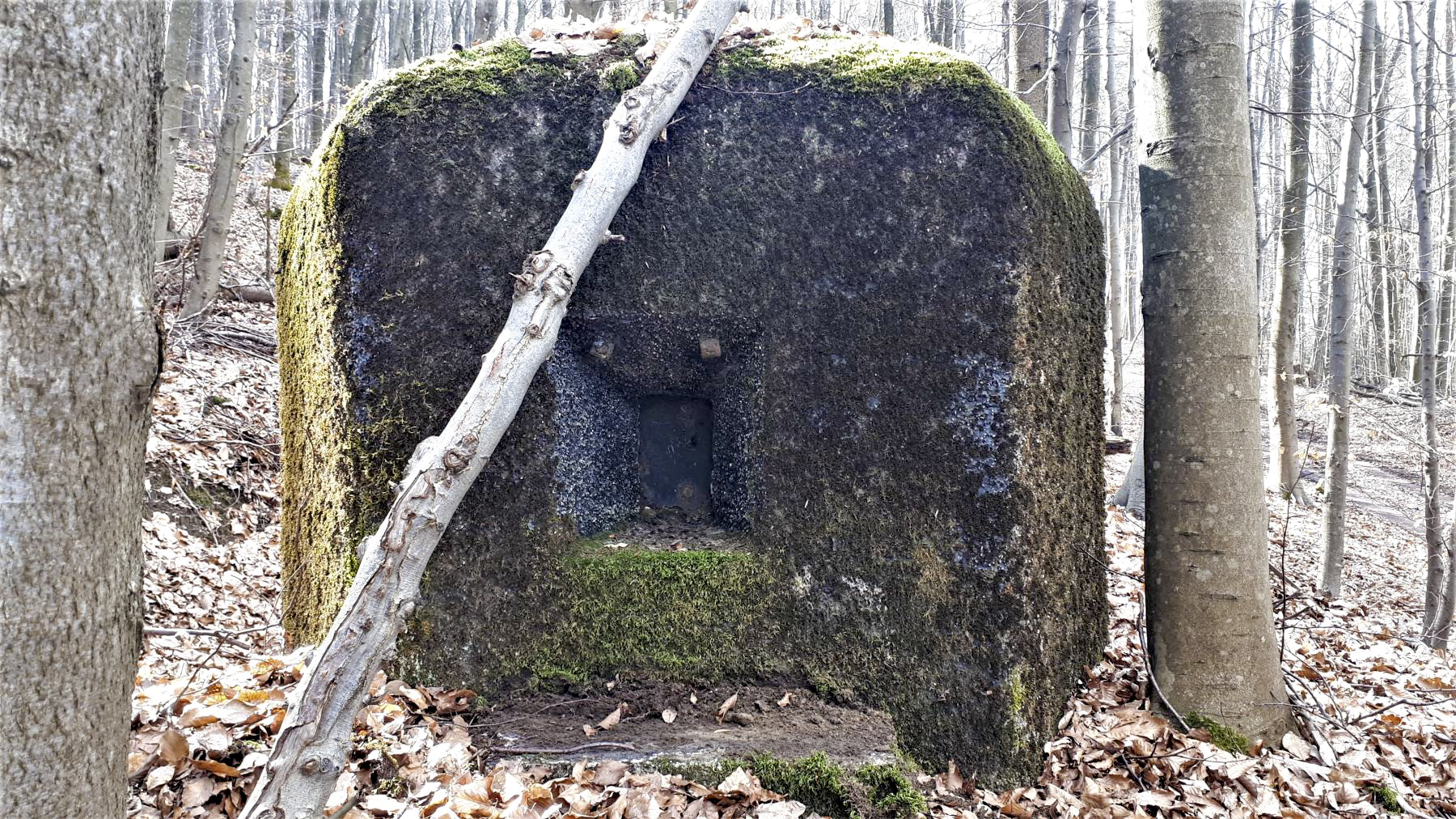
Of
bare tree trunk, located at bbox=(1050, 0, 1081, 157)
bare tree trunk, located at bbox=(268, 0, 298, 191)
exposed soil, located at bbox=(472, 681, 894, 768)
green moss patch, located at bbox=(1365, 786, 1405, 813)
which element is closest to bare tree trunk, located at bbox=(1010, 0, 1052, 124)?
bare tree trunk, located at bbox=(1050, 0, 1081, 157)

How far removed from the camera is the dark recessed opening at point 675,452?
363cm

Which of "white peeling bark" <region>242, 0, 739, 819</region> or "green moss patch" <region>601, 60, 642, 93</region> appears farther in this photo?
"green moss patch" <region>601, 60, 642, 93</region>

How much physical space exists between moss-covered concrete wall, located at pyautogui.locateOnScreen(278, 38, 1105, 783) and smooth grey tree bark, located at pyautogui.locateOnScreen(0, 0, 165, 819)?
150cm

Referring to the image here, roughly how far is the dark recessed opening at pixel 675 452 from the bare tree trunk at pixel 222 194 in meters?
5.46

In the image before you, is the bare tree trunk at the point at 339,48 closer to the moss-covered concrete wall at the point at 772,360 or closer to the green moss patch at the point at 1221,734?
the moss-covered concrete wall at the point at 772,360

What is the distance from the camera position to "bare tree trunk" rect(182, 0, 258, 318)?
7.08m

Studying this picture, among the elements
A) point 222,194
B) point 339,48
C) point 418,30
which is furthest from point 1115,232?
point 339,48

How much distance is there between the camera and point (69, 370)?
1444 millimetres

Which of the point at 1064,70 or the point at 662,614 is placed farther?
the point at 1064,70

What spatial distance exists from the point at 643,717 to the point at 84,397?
2121 mm

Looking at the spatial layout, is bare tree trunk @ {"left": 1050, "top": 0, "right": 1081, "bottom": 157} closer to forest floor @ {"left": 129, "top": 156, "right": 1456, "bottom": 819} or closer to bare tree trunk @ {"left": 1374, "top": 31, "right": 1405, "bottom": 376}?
forest floor @ {"left": 129, "top": 156, "right": 1456, "bottom": 819}

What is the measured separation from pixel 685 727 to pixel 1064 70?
21.6 feet

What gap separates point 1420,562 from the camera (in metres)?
9.68

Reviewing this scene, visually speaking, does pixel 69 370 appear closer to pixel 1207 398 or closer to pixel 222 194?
pixel 1207 398
